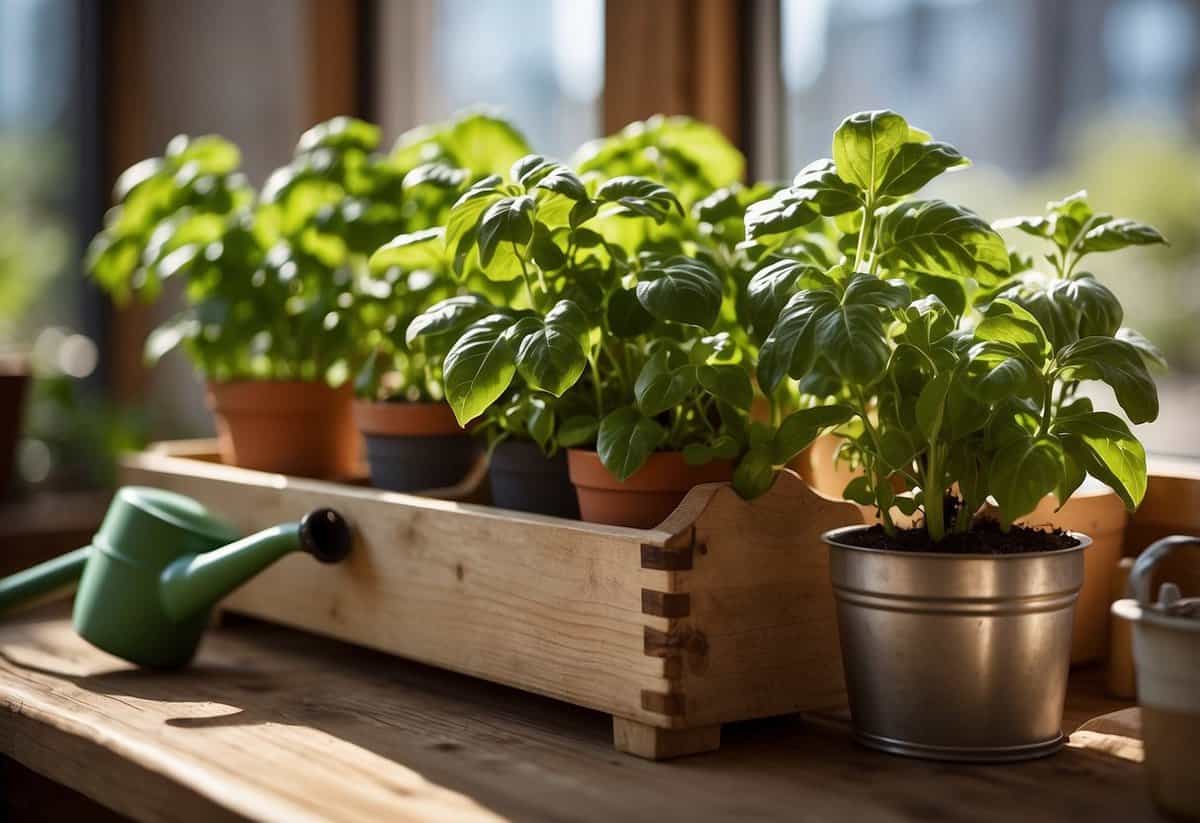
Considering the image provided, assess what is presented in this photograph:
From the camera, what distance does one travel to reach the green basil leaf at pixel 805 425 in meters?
1.02

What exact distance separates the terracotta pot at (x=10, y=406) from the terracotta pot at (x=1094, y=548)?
4.79 feet

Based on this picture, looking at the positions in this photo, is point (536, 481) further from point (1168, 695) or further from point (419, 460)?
point (1168, 695)

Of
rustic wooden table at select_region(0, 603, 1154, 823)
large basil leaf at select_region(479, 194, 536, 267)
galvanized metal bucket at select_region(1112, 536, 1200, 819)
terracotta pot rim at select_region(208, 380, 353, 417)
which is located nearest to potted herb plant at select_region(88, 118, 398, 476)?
terracotta pot rim at select_region(208, 380, 353, 417)

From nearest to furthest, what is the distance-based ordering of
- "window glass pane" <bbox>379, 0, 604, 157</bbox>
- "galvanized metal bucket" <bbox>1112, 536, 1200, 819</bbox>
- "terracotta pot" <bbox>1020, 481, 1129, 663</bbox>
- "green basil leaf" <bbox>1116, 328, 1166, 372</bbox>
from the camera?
"galvanized metal bucket" <bbox>1112, 536, 1200, 819</bbox> < "green basil leaf" <bbox>1116, 328, 1166, 372</bbox> < "terracotta pot" <bbox>1020, 481, 1129, 663</bbox> < "window glass pane" <bbox>379, 0, 604, 157</bbox>

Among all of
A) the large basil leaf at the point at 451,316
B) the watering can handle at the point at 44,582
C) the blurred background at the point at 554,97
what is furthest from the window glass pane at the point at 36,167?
the large basil leaf at the point at 451,316

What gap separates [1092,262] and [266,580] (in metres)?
0.94

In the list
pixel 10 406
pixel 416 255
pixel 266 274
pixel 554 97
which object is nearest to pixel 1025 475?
pixel 416 255

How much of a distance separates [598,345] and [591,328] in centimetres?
7

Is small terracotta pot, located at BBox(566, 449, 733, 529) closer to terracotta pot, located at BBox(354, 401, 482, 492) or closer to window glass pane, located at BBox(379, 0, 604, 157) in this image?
terracotta pot, located at BBox(354, 401, 482, 492)

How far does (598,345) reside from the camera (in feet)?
3.91

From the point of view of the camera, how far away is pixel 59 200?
2594mm

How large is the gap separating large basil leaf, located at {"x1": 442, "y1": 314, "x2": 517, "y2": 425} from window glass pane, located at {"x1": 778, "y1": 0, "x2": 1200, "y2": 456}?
73 cm

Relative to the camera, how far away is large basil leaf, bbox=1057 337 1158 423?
3.11ft

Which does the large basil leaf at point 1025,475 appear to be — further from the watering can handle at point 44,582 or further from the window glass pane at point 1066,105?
the watering can handle at point 44,582
